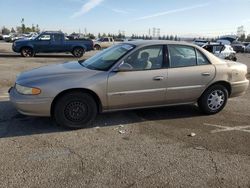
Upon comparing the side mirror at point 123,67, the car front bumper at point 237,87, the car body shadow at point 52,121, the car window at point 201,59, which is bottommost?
the car body shadow at point 52,121

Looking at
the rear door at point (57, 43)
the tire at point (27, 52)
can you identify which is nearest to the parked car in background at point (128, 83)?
the tire at point (27, 52)

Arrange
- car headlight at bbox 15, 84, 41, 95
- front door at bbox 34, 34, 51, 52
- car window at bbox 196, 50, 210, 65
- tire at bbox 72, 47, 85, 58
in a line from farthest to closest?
tire at bbox 72, 47, 85, 58, front door at bbox 34, 34, 51, 52, car window at bbox 196, 50, 210, 65, car headlight at bbox 15, 84, 41, 95

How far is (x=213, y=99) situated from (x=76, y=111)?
291 cm

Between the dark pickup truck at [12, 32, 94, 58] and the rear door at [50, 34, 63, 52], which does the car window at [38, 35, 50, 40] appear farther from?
the rear door at [50, 34, 63, 52]

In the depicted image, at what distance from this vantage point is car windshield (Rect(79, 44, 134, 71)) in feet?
17.2

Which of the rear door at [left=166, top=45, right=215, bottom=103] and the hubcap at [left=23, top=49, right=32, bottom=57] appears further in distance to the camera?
the hubcap at [left=23, top=49, right=32, bottom=57]

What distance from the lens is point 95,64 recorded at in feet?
18.0

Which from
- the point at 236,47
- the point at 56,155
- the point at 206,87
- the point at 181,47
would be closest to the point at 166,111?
the point at 206,87

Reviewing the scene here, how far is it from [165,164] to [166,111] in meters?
2.44

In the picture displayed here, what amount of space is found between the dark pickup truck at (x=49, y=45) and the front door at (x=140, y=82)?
49.2 feet

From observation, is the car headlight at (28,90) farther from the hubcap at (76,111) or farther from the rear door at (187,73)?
the rear door at (187,73)

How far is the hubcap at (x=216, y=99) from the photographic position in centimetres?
597

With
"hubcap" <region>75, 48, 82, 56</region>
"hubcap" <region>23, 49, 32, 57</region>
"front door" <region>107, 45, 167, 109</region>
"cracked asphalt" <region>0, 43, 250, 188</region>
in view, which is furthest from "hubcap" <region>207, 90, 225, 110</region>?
"hubcap" <region>75, 48, 82, 56</region>

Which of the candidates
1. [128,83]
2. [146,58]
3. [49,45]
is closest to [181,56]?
[146,58]
